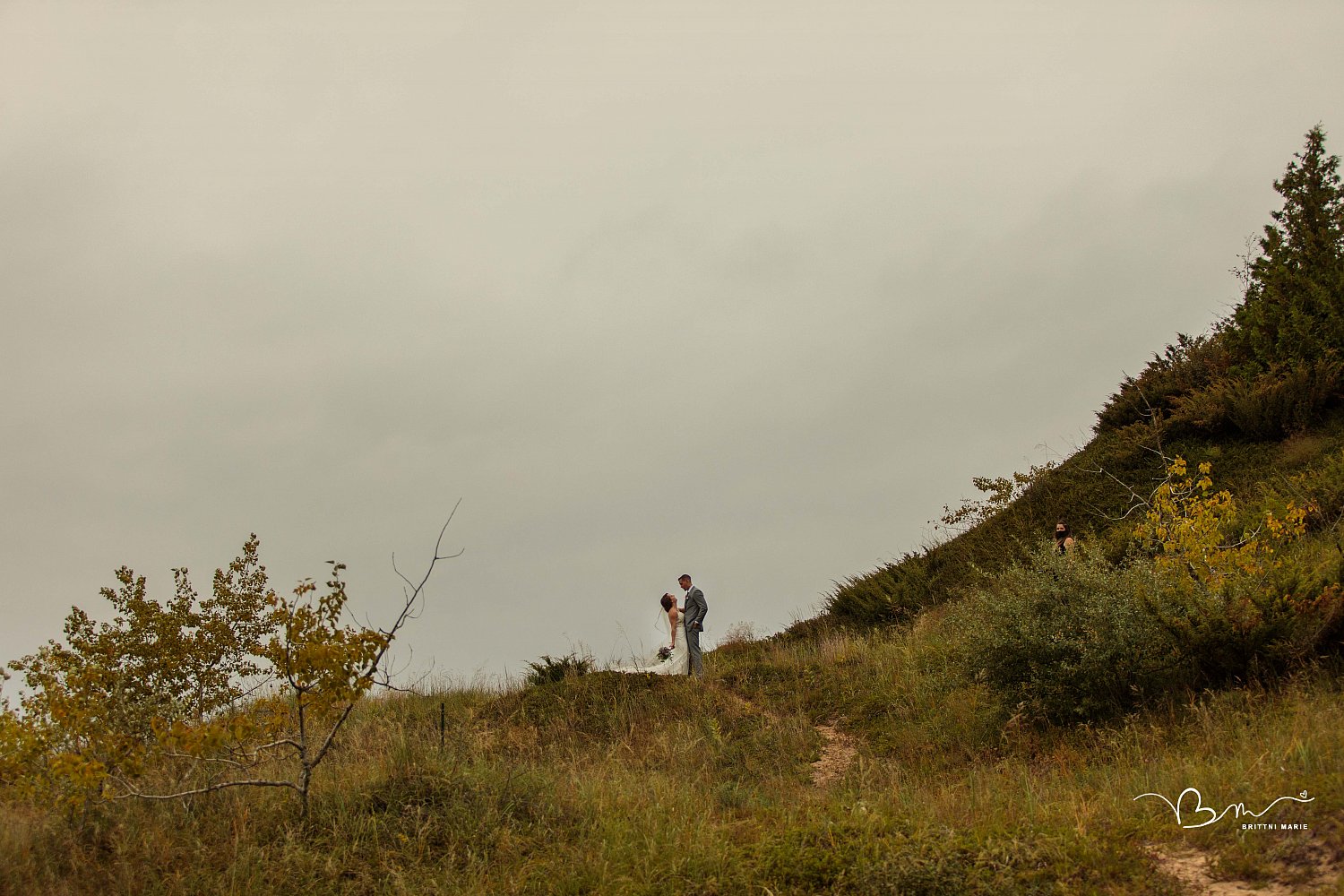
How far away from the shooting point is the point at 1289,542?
1209 centimetres

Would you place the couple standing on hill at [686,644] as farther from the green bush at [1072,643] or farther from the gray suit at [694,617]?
the green bush at [1072,643]

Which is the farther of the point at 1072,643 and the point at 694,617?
the point at 694,617

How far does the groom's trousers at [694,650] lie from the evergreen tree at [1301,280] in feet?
38.8

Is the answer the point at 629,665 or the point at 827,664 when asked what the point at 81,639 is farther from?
the point at 827,664

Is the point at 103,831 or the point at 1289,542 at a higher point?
the point at 1289,542

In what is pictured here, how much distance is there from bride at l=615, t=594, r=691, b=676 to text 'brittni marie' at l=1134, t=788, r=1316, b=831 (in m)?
9.40

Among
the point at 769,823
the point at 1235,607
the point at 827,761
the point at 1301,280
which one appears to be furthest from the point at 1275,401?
the point at 769,823

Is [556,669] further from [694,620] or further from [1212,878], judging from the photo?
[1212,878]

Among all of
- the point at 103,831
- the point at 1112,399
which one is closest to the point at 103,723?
the point at 103,831

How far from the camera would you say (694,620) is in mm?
15070

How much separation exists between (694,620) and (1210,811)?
9491 millimetres

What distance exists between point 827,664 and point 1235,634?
720 cm

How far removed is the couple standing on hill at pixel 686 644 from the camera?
1508cm

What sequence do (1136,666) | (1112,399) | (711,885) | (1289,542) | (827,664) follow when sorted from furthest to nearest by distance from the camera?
1. (1112,399)
2. (827,664)
3. (1289,542)
4. (1136,666)
5. (711,885)
